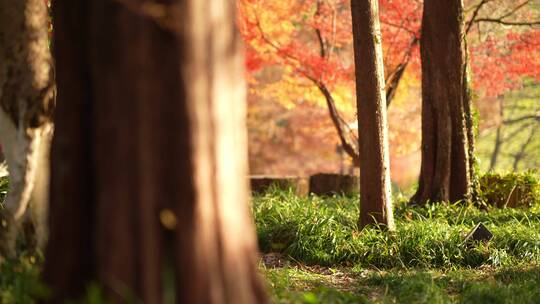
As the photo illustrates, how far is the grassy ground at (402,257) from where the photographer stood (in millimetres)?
7047

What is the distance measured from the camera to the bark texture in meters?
5.65

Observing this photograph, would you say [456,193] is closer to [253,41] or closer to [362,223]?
[362,223]

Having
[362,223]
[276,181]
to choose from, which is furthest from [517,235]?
[276,181]

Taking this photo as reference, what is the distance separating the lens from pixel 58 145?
4.07m

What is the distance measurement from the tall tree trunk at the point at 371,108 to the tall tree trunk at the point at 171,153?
5.81 m

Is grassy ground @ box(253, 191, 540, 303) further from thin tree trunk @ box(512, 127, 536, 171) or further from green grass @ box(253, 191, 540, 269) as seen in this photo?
thin tree trunk @ box(512, 127, 536, 171)

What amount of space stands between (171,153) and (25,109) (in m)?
2.71

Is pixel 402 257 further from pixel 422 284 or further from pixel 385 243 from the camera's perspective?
pixel 422 284

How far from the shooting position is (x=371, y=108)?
31.0 feet

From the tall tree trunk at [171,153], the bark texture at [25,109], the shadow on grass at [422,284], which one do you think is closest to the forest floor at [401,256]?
the shadow on grass at [422,284]

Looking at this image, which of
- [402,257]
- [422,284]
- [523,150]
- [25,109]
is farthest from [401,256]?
[523,150]

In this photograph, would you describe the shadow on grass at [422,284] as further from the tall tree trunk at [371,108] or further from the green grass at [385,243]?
the tall tree trunk at [371,108]

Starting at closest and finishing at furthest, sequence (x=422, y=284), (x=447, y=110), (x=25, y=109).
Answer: (x=25, y=109) < (x=422, y=284) < (x=447, y=110)

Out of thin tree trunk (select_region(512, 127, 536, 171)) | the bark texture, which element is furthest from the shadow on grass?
thin tree trunk (select_region(512, 127, 536, 171))
